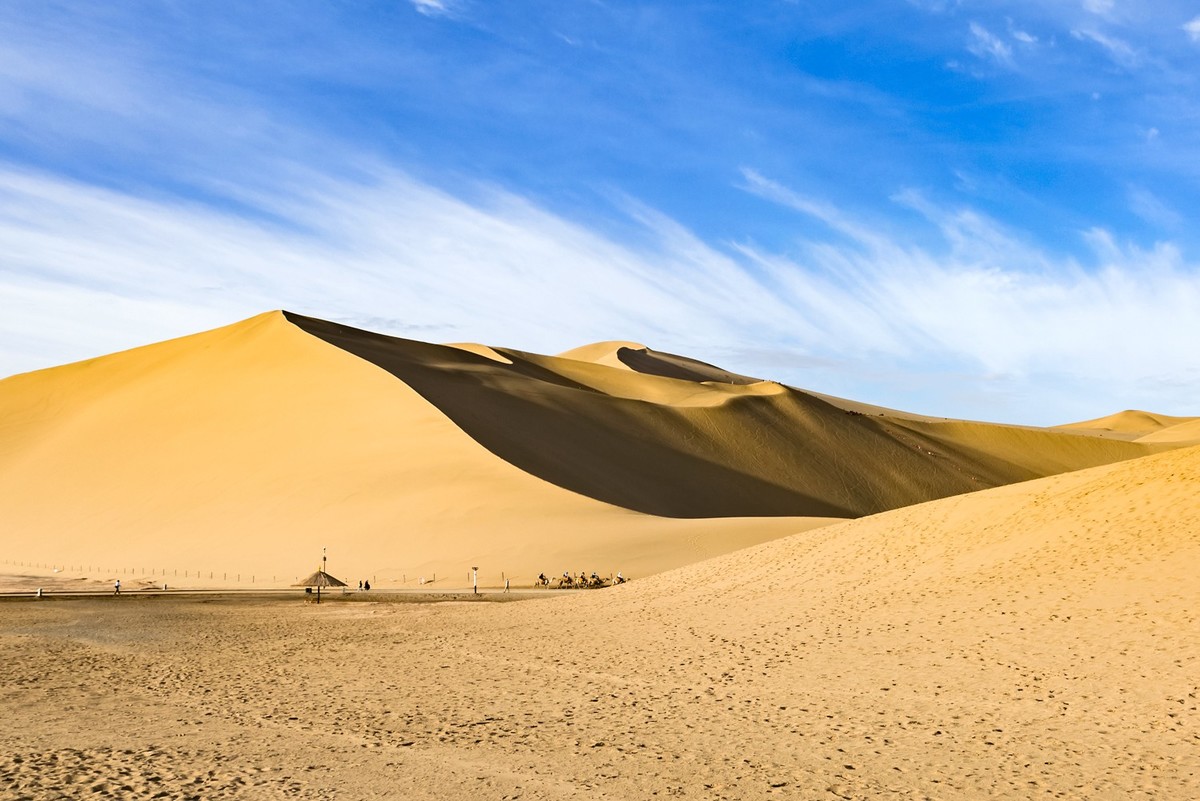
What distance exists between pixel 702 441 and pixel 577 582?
44.3m

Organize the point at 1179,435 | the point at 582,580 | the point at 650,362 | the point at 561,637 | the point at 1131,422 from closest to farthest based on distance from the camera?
the point at 561,637 < the point at 582,580 < the point at 1179,435 < the point at 650,362 < the point at 1131,422

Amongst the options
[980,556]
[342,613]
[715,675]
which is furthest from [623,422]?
[715,675]

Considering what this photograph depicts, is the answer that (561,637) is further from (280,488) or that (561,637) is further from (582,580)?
(280,488)

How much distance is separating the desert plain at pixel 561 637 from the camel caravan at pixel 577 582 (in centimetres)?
94

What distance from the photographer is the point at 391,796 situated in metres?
9.21

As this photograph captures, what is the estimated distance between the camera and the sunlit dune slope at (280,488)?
142 ft

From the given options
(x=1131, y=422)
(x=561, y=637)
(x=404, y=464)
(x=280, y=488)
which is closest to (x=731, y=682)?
(x=561, y=637)

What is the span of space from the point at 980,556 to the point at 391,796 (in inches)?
620

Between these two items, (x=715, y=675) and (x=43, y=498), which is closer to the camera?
(x=715, y=675)

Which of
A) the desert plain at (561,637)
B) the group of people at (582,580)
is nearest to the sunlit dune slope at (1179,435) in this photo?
the desert plain at (561,637)

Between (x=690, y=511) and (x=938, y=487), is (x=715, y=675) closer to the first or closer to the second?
(x=690, y=511)

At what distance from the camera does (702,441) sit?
80.1 metres

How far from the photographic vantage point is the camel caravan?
36.1 meters

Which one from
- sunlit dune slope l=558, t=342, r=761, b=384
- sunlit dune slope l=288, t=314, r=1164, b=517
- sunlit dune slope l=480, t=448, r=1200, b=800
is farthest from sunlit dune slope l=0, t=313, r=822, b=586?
sunlit dune slope l=558, t=342, r=761, b=384
